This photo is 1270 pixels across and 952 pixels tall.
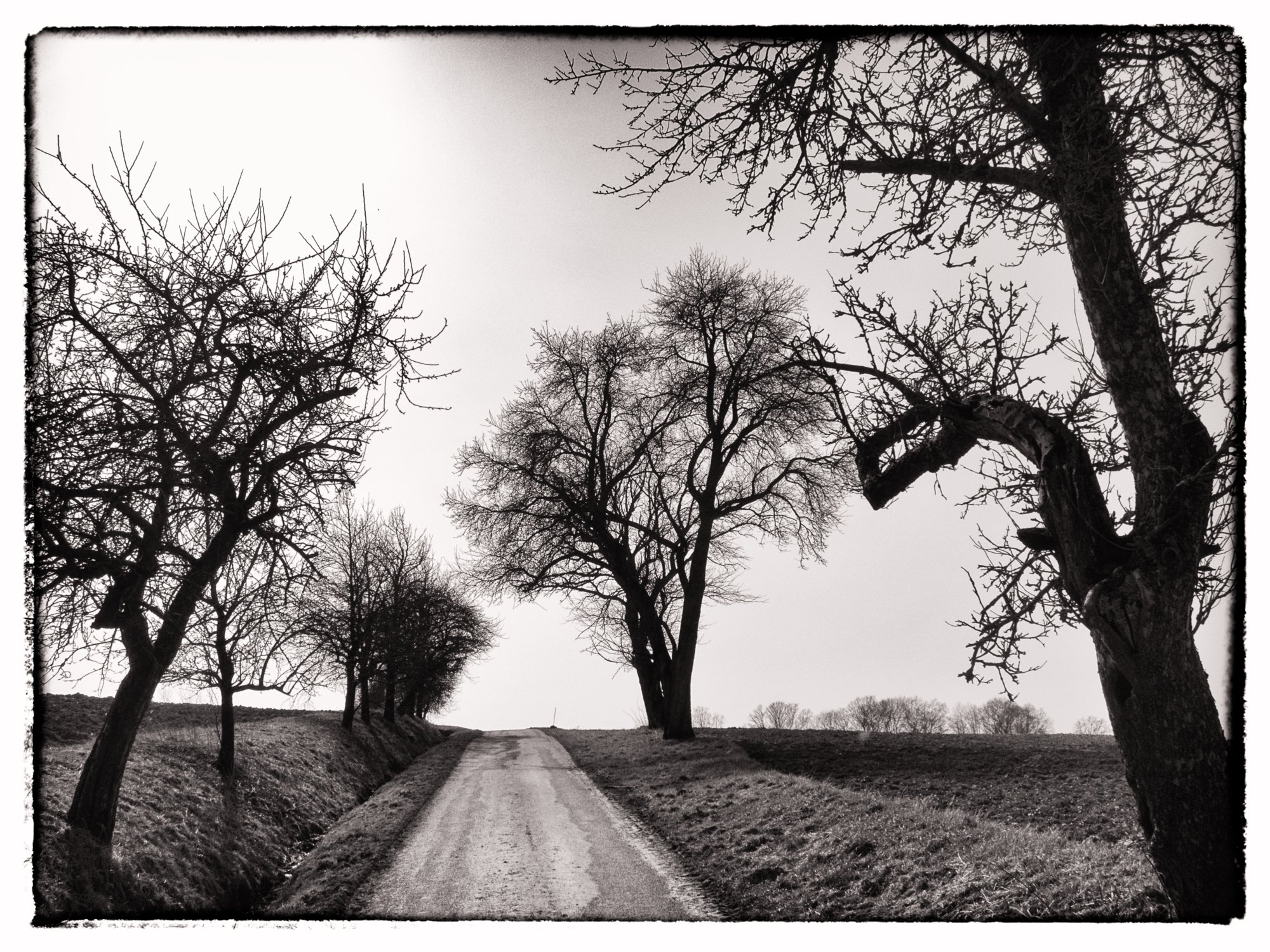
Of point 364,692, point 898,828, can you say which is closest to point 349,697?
point 364,692

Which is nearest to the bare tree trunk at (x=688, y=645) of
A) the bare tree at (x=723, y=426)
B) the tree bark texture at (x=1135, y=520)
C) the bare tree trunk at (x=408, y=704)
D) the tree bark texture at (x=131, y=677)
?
the bare tree at (x=723, y=426)

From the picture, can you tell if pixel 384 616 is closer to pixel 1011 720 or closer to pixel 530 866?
pixel 530 866

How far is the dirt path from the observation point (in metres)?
5.72

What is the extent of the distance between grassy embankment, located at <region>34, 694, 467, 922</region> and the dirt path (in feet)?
4.53

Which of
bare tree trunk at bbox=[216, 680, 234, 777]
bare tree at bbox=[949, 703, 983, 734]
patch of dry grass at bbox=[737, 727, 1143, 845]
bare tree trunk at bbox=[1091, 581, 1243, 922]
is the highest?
bare tree trunk at bbox=[1091, 581, 1243, 922]

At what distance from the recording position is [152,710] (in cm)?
1680

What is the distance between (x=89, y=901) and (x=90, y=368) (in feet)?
13.3

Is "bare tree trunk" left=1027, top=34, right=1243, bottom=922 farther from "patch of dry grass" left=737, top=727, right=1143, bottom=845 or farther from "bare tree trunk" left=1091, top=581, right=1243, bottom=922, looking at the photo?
"patch of dry grass" left=737, top=727, right=1143, bottom=845

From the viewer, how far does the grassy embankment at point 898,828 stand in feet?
17.3

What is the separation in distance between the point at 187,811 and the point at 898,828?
7846 millimetres

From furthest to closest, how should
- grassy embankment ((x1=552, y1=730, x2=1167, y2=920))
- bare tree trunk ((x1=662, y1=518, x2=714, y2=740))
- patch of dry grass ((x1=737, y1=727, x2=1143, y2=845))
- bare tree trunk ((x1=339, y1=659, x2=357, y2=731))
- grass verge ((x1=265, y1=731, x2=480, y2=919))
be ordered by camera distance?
bare tree trunk ((x1=339, y1=659, x2=357, y2=731)) → bare tree trunk ((x1=662, y1=518, x2=714, y2=740)) → patch of dry grass ((x1=737, y1=727, x2=1143, y2=845)) → grass verge ((x1=265, y1=731, x2=480, y2=919)) → grassy embankment ((x1=552, y1=730, x2=1167, y2=920))

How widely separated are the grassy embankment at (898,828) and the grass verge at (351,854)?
3116mm

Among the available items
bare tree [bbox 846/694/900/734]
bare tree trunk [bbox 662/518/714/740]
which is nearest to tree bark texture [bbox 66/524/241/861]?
bare tree trunk [bbox 662/518/714/740]

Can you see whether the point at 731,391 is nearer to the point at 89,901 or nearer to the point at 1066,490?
the point at 1066,490
